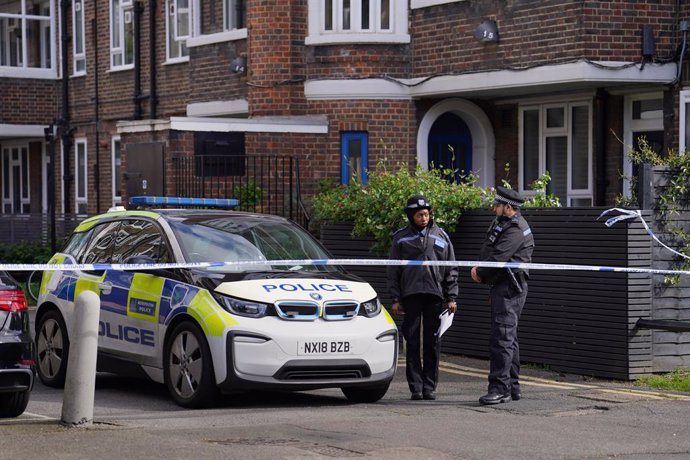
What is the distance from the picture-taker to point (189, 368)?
34.3 feet

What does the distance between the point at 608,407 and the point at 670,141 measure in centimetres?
717

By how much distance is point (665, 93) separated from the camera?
17125 millimetres

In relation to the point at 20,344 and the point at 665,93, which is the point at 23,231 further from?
the point at 20,344

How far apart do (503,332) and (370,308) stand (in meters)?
1.11

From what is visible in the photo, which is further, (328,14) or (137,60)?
(137,60)

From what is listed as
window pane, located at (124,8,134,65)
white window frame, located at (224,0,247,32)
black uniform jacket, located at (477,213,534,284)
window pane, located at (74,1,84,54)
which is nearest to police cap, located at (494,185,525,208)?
black uniform jacket, located at (477,213,534,284)

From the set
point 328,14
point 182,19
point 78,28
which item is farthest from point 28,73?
point 328,14

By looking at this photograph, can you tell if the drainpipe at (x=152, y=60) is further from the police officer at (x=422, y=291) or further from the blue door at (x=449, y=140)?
the police officer at (x=422, y=291)

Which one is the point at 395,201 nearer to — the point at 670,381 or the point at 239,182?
the point at 670,381

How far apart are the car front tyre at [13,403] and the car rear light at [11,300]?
2.31ft

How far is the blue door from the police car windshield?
900 centimetres

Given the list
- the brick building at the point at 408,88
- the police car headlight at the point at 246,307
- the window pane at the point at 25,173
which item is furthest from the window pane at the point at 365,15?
the window pane at the point at 25,173

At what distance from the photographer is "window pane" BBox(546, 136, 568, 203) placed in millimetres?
19312

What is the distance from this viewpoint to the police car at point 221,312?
10188 mm
